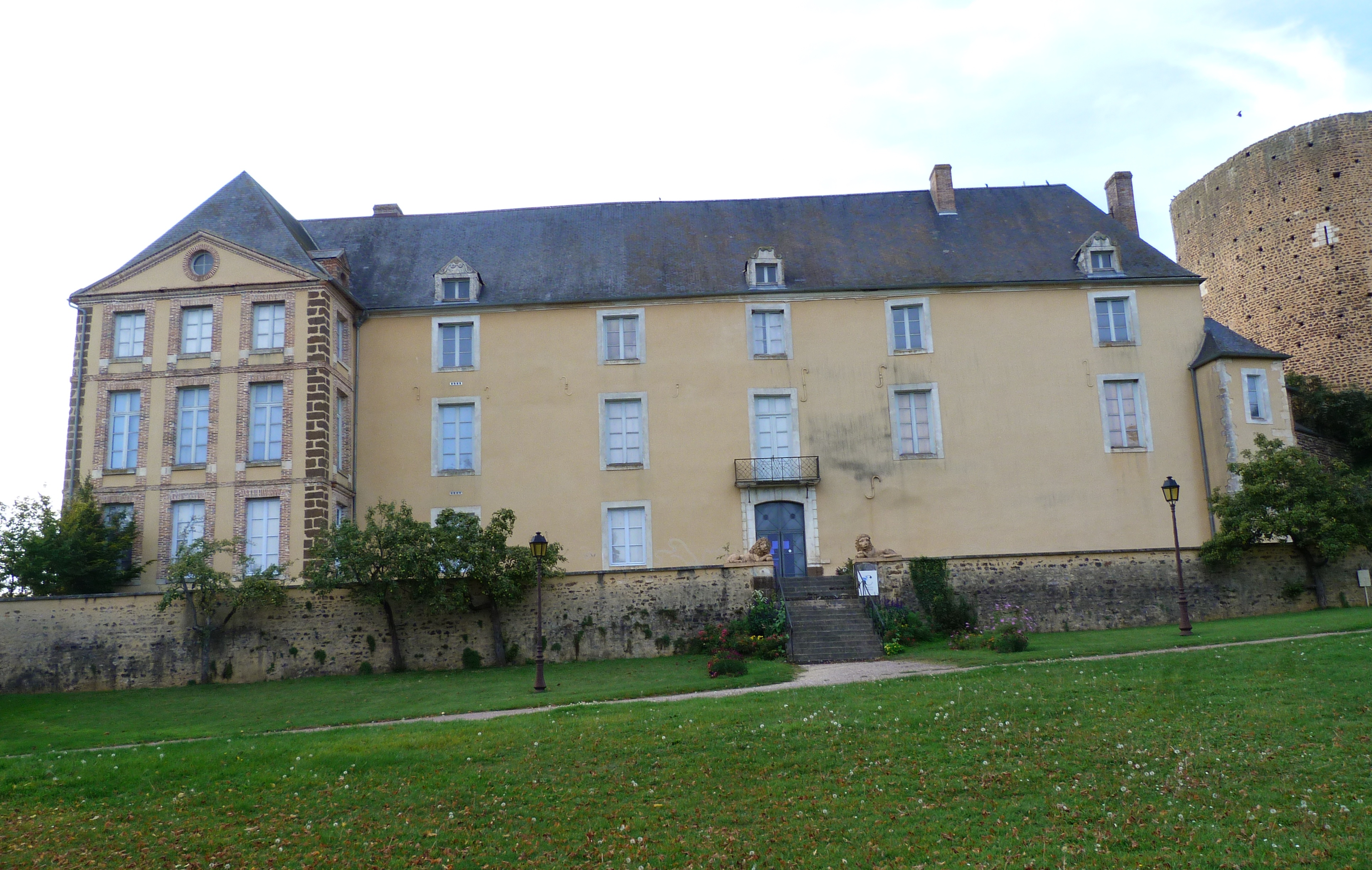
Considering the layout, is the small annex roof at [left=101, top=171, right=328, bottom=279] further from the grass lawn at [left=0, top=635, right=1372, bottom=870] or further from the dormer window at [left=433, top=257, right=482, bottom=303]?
the grass lawn at [left=0, top=635, right=1372, bottom=870]

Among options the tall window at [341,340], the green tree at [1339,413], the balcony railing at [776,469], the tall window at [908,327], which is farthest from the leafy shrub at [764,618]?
the green tree at [1339,413]

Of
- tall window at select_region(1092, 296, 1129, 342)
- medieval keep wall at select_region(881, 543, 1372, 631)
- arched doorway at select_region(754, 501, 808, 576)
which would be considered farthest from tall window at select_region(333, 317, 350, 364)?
tall window at select_region(1092, 296, 1129, 342)

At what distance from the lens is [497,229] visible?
26.9 metres

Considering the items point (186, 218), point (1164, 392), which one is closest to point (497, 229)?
point (186, 218)

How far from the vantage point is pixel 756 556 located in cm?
1995

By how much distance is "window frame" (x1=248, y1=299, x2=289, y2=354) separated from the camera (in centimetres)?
2238

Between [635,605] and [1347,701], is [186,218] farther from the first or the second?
[1347,701]

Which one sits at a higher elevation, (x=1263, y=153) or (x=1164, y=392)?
(x=1263, y=153)

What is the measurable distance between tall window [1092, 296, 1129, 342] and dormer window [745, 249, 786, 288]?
24.5ft

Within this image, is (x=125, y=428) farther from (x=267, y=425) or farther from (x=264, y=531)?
(x=264, y=531)

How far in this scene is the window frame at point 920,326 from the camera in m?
24.4

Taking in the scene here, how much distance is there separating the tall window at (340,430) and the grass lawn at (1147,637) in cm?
1284

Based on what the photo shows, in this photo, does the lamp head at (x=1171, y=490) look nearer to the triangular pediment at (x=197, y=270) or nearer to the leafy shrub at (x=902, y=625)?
the leafy shrub at (x=902, y=625)

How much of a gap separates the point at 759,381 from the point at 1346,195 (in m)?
20.6
